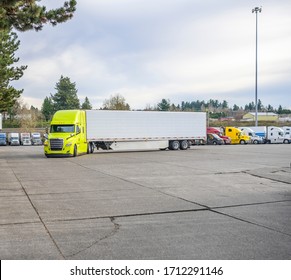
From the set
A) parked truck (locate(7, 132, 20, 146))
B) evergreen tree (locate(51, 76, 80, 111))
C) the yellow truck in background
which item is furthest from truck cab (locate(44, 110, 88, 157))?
evergreen tree (locate(51, 76, 80, 111))

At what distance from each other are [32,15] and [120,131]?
2023 centimetres

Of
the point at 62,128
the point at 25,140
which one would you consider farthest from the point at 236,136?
the point at 62,128

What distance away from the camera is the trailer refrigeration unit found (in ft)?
98.9

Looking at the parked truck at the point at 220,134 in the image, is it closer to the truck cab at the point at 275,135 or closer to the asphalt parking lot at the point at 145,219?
the truck cab at the point at 275,135

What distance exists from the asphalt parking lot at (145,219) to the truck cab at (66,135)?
15067 mm

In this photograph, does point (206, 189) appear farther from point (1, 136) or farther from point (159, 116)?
point (1, 136)

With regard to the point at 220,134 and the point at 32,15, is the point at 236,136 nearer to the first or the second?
the point at 220,134

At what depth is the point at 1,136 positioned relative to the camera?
2596 inches

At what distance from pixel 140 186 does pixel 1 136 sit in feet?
191

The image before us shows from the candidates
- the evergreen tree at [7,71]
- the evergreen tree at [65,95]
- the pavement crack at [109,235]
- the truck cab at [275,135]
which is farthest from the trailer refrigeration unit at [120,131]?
the evergreen tree at [65,95]

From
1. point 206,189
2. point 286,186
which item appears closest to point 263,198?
point 206,189

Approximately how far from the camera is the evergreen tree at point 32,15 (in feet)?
51.0

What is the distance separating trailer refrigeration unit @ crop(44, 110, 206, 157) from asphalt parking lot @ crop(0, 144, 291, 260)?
15871mm

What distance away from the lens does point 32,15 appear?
15695 mm
